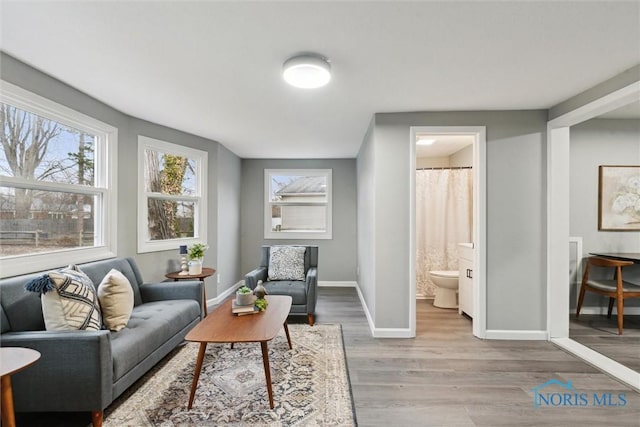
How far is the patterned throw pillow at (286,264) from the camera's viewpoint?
397 cm

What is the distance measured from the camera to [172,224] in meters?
3.95

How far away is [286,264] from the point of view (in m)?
4.02

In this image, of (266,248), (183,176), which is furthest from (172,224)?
(266,248)

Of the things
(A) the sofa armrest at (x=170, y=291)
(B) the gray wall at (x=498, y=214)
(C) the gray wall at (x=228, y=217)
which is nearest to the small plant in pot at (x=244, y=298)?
(A) the sofa armrest at (x=170, y=291)

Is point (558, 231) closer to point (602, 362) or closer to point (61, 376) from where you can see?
point (602, 362)

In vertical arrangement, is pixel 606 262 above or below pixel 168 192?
below

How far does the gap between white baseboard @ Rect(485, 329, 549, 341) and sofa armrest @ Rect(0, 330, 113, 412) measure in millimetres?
3394

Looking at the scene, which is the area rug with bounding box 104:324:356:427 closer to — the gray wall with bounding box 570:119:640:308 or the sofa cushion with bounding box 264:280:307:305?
the sofa cushion with bounding box 264:280:307:305

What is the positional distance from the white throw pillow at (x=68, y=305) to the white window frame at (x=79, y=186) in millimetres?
503

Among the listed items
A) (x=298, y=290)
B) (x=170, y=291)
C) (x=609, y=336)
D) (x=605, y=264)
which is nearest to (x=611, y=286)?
(x=605, y=264)

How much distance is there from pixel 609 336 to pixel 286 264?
3.65 m

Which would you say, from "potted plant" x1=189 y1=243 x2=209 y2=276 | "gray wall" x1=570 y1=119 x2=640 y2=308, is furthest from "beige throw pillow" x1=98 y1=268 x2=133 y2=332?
"gray wall" x1=570 y1=119 x2=640 y2=308

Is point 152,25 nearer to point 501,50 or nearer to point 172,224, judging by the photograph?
point 501,50

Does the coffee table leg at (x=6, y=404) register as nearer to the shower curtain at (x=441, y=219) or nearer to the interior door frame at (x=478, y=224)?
the interior door frame at (x=478, y=224)
